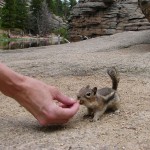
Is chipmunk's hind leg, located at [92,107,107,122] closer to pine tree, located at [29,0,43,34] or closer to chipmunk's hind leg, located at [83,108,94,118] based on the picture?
chipmunk's hind leg, located at [83,108,94,118]

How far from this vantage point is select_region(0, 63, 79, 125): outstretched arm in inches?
101

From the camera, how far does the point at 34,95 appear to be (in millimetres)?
2643

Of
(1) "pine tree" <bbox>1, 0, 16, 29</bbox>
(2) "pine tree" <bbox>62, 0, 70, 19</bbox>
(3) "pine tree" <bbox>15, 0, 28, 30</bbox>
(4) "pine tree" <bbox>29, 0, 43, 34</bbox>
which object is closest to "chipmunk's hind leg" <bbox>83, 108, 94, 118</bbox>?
(1) "pine tree" <bbox>1, 0, 16, 29</bbox>

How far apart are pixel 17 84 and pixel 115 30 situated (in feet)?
34.7

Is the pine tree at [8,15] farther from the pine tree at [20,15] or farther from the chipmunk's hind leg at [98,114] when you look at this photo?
the chipmunk's hind leg at [98,114]

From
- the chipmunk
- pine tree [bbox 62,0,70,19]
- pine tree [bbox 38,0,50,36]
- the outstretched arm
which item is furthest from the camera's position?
pine tree [bbox 62,0,70,19]

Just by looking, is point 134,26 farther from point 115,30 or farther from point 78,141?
point 78,141

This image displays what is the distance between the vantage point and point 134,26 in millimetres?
11945

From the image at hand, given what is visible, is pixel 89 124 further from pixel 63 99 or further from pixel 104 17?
pixel 104 17

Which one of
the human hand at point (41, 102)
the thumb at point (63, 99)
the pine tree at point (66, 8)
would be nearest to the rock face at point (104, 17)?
the thumb at point (63, 99)

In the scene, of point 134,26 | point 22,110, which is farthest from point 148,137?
point 134,26

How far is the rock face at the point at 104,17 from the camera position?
12.5 metres

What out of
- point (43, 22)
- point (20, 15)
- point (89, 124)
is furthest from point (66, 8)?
point (89, 124)

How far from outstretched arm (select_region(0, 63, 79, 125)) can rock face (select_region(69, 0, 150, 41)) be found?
9.30 metres
